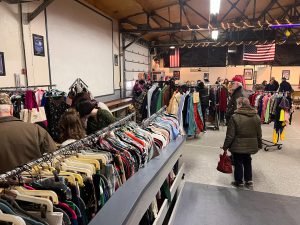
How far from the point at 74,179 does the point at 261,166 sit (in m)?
4.34

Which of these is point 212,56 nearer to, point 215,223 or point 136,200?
point 215,223

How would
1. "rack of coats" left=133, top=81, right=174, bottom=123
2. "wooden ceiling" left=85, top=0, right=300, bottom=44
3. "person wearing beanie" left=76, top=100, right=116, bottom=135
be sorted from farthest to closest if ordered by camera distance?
"wooden ceiling" left=85, top=0, right=300, bottom=44
"rack of coats" left=133, top=81, right=174, bottom=123
"person wearing beanie" left=76, top=100, right=116, bottom=135

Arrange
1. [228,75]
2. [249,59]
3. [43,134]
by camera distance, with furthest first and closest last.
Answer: [228,75], [249,59], [43,134]

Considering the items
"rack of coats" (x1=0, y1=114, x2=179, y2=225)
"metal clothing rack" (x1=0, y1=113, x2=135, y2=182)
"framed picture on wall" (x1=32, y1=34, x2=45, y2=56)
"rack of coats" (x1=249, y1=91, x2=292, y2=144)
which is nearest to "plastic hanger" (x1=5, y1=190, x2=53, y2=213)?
"rack of coats" (x1=0, y1=114, x2=179, y2=225)

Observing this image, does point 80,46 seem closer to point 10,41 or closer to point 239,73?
point 10,41

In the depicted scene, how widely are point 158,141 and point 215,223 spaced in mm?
1336

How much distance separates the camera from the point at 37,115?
3.69 meters

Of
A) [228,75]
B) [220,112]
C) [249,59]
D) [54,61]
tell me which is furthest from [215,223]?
[228,75]

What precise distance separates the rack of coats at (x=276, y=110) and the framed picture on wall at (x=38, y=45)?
5.44 m

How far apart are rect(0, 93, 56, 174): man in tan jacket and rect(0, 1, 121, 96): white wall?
261 centimetres

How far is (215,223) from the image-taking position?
114 inches

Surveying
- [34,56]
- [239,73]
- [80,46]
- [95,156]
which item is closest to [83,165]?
[95,156]

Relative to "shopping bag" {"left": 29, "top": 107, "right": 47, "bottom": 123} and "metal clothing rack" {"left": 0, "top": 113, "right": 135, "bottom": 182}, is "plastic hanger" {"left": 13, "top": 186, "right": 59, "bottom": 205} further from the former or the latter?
"shopping bag" {"left": 29, "top": 107, "right": 47, "bottom": 123}

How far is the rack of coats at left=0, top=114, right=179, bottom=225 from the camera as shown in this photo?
1.07 metres
